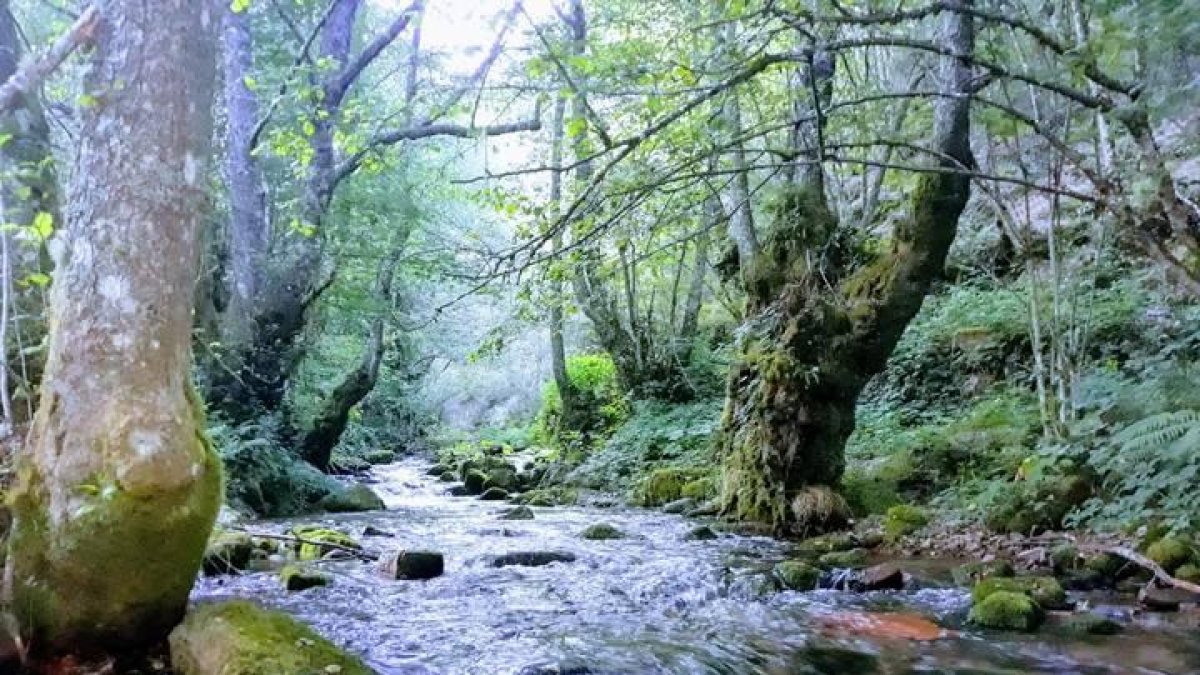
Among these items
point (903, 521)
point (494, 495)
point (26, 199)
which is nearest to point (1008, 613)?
point (903, 521)

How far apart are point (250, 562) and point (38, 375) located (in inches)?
80.4

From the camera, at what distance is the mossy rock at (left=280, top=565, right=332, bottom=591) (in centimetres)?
606

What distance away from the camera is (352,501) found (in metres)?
11.6

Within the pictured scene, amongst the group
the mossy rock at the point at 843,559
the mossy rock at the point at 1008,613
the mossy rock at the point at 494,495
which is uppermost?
the mossy rock at the point at 1008,613

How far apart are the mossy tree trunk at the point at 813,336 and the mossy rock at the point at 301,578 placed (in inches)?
182

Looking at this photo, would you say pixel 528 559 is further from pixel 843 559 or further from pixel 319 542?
pixel 843 559

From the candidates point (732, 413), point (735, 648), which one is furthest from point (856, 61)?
point (735, 648)

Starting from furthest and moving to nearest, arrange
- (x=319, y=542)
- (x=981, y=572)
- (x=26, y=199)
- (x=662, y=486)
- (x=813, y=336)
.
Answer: (x=662, y=486) → (x=813, y=336) → (x=319, y=542) → (x=981, y=572) → (x=26, y=199)

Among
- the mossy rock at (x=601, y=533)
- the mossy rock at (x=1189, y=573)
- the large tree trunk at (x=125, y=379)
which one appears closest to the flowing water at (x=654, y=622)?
the mossy rock at (x=601, y=533)

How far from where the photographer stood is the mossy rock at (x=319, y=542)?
24.2 feet

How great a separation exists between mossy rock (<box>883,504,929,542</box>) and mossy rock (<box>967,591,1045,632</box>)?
8.24ft

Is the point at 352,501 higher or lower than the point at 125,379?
lower

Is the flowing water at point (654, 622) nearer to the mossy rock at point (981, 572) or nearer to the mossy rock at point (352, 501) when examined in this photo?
the mossy rock at point (981, 572)

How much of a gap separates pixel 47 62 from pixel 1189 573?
22.0 feet
